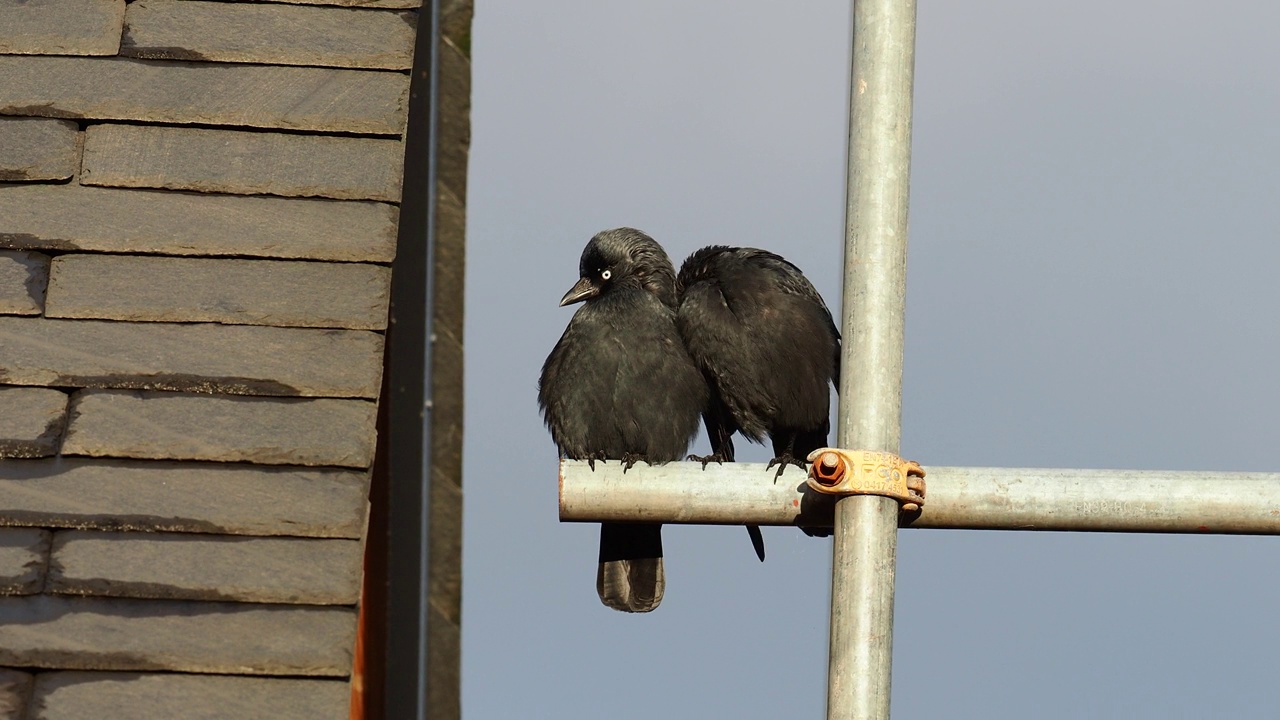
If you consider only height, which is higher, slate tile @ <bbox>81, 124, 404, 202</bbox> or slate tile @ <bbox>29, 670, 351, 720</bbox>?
slate tile @ <bbox>81, 124, 404, 202</bbox>

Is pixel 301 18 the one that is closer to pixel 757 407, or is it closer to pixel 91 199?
pixel 91 199

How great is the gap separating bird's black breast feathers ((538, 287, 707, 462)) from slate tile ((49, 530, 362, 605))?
3783mm

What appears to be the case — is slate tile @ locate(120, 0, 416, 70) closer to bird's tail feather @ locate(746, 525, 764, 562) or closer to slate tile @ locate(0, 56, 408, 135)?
slate tile @ locate(0, 56, 408, 135)

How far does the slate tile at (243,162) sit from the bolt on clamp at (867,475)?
3.40 ft

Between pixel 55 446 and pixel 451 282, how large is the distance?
25.0 inches

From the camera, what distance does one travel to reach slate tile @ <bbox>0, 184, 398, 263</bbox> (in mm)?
2635

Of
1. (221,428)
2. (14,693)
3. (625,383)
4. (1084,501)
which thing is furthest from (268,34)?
(625,383)

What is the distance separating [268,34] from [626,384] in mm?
3361

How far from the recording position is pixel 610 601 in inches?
253

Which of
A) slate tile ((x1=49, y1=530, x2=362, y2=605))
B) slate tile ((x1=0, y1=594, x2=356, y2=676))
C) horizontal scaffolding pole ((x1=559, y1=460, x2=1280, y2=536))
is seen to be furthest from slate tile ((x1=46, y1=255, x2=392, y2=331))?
horizontal scaffolding pole ((x1=559, y1=460, x2=1280, y2=536))

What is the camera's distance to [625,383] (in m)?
6.14

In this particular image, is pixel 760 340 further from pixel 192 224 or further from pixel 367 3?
pixel 192 224

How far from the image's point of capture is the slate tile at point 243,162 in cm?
270

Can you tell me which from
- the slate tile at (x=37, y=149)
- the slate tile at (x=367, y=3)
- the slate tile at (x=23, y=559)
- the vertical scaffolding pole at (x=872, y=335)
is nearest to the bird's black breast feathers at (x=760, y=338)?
the vertical scaffolding pole at (x=872, y=335)
